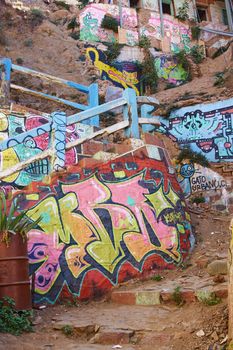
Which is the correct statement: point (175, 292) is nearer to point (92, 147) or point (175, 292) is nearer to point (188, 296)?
point (188, 296)

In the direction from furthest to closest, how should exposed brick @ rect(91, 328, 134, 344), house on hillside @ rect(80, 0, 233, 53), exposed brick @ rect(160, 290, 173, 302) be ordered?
1. house on hillside @ rect(80, 0, 233, 53)
2. exposed brick @ rect(160, 290, 173, 302)
3. exposed brick @ rect(91, 328, 134, 344)

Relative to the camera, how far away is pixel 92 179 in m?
8.62

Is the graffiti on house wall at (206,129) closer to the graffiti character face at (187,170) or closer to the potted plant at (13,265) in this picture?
the graffiti character face at (187,170)

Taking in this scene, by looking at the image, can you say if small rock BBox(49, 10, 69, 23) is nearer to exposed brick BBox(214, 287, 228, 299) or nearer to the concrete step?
the concrete step

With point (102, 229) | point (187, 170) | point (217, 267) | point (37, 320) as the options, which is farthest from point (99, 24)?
point (37, 320)

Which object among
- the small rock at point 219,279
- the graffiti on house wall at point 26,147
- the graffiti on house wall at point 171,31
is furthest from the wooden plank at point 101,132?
the graffiti on house wall at point 171,31

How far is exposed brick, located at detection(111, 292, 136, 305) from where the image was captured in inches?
287

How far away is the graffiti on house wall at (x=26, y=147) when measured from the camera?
34.7 feet

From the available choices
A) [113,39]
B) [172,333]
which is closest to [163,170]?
[172,333]

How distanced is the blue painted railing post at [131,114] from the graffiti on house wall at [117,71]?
1646 cm

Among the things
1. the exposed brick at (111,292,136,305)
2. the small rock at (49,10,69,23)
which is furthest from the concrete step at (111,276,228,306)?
the small rock at (49,10,69,23)

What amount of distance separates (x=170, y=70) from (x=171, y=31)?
4234 mm

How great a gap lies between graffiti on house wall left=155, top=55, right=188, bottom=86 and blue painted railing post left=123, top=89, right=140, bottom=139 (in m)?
18.0

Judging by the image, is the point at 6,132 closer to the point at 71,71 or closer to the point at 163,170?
the point at 163,170
